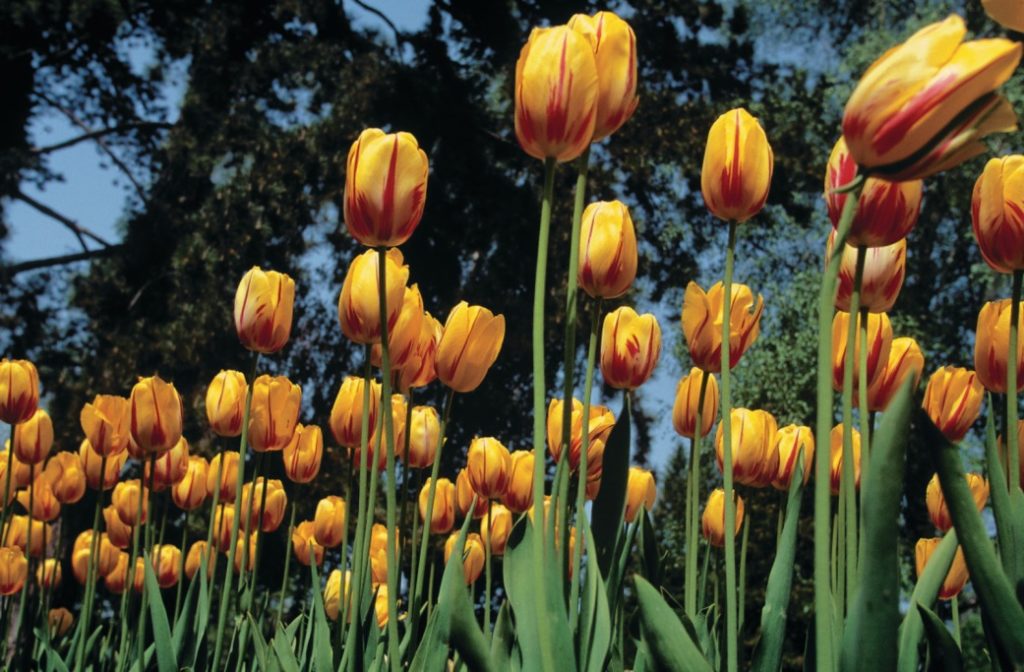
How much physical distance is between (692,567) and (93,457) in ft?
6.59

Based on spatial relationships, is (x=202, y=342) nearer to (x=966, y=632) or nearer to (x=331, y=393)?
(x=331, y=393)

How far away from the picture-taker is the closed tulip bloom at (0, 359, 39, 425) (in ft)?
7.81

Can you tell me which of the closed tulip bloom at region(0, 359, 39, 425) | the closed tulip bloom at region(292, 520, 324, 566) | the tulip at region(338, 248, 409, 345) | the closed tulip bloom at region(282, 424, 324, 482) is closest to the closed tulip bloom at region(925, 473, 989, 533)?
the tulip at region(338, 248, 409, 345)

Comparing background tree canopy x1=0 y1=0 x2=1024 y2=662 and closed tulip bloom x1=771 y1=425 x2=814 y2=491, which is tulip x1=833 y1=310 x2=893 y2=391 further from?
background tree canopy x1=0 y1=0 x2=1024 y2=662

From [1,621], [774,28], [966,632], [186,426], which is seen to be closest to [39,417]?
[1,621]

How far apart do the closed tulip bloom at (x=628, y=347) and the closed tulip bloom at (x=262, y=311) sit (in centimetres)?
56

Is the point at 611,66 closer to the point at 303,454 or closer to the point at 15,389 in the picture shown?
the point at 303,454

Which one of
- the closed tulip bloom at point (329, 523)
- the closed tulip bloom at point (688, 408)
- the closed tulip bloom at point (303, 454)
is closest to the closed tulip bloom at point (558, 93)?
the closed tulip bloom at point (688, 408)

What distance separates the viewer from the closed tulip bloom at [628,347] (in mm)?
1523

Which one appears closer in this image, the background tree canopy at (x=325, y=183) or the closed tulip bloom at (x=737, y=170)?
the closed tulip bloom at (x=737, y=170)

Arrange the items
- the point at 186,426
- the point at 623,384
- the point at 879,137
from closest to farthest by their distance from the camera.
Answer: the point at 879,137
the point at 623,384
the point at 186,426

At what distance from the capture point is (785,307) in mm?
9953

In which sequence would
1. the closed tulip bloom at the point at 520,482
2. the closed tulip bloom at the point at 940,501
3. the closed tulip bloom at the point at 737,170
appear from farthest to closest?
the closed tulip bloom at the point at 520,482 → the closed tulip bloom at the point at 940,501 → the closed tulip bloom at the point at 737,170

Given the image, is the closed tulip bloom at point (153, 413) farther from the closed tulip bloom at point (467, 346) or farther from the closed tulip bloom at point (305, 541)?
the closed tulip bloom at point (305, 541)
